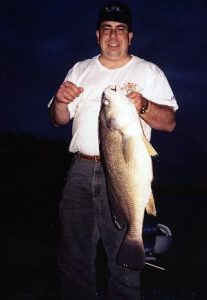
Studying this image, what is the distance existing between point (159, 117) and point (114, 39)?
109 centimetres

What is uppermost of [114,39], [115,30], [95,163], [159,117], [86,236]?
[115,30]

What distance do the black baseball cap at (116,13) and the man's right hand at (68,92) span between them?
1.03 meters

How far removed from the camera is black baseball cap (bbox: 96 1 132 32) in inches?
167

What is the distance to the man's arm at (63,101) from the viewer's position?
12.1 ft

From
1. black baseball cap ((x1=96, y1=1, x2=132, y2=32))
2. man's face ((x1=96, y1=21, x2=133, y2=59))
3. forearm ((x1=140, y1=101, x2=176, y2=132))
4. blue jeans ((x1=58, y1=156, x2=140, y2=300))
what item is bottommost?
blue jeans ((x1=58, y1=156, x2=140, y2=300))

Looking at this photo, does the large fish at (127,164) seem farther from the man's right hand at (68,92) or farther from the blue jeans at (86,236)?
the blue jeans at (86,236)

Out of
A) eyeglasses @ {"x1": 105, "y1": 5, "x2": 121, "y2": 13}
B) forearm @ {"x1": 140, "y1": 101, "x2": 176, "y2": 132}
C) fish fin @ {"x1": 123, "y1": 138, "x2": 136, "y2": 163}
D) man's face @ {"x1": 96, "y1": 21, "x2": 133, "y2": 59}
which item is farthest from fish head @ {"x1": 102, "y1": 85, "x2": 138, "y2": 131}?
eyeglasses @ {"x1": 105, "y1": 5, "x2": 121, "y2": 13}

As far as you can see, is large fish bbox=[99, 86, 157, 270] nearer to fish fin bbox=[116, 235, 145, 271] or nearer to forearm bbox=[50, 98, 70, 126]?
fish fin bbox=[116, 235, 145, 271]

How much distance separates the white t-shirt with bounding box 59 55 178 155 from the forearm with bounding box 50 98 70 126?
0.36 ft

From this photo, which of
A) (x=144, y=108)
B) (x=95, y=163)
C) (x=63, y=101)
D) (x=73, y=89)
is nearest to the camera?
(x=144, y=108)

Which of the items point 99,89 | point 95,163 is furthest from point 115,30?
point 95,163

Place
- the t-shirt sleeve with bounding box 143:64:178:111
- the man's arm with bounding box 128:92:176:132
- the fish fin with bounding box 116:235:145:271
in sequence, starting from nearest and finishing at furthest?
the fish fin with bounding box 116:235:145:271
the man's arm with bounding box 128:92:176:132
the t-shirt sleeve with bounding box 143:64:178:111

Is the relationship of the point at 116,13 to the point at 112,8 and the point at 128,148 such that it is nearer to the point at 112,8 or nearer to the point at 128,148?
the point at 112,8

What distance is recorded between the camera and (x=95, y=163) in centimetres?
422
